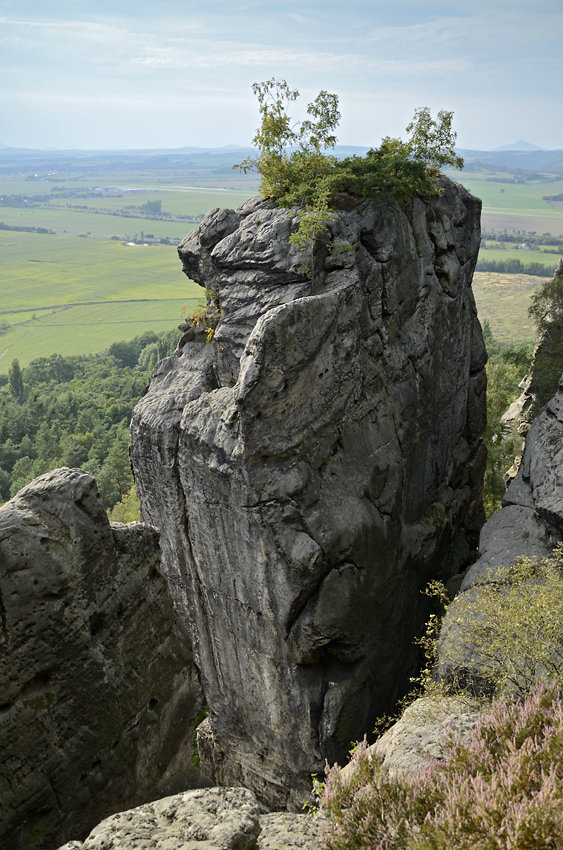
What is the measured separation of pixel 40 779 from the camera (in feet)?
33.4

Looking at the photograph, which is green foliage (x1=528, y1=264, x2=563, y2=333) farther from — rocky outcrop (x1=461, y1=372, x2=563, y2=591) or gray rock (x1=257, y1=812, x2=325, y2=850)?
gray rock (x1=257, y1=812, x2=325, y2=850)

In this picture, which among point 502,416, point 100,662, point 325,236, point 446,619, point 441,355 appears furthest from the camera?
point 502,416

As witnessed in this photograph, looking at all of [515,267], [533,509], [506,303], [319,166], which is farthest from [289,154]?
[515,267]

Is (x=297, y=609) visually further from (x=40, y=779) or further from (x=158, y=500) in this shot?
(x=40, y=779)

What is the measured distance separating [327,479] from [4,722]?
1266cm

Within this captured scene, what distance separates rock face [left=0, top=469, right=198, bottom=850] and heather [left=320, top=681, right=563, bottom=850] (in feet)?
13.8

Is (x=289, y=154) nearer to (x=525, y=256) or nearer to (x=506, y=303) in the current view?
(x=506, y=303)

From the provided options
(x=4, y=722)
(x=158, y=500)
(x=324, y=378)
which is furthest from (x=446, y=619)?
(x=4, y=722)

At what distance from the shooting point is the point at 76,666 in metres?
10.9

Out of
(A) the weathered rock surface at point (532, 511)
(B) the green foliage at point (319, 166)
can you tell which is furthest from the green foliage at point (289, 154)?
(A) the weathered rock surface at point (532, 511)

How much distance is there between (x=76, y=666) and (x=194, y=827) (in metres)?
3.34

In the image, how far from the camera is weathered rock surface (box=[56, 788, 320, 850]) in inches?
354

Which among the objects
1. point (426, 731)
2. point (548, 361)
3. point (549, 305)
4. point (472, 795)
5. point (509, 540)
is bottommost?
point (426, 731)

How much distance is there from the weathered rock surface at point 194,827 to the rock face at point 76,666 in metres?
1.53
